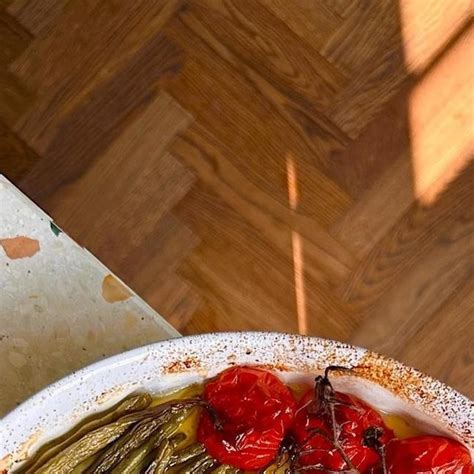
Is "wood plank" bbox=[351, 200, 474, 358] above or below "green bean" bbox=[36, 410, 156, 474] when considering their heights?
above

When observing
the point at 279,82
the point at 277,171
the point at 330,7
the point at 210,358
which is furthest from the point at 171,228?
the point at 210,358

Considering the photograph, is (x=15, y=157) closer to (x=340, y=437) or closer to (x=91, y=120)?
(x=91, y=120)

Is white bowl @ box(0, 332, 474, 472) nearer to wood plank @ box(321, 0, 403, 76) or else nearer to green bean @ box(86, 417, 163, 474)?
green bean @ box(86, 417, 163, 474)

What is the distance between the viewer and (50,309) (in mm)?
1219

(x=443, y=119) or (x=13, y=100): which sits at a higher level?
(x=443, y=119)

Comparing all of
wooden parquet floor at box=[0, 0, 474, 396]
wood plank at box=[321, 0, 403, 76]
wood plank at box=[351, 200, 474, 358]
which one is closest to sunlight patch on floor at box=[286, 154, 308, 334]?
wooden parquet floor at box=[0, 0, 474, 396]

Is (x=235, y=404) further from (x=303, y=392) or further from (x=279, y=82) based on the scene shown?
(x=279, y=82)

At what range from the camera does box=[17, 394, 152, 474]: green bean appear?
107cm

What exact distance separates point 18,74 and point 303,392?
3.34 ft

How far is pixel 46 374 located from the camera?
121 centimetres

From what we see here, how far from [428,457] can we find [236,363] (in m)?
0.24

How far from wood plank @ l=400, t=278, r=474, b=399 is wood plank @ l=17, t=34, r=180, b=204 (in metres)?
0.70

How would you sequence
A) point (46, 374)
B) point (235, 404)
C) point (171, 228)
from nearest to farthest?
point (235, 404) → point (46, 374) → point (171, 228)

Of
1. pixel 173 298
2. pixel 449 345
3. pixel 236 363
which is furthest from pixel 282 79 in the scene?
pixel 236 363
